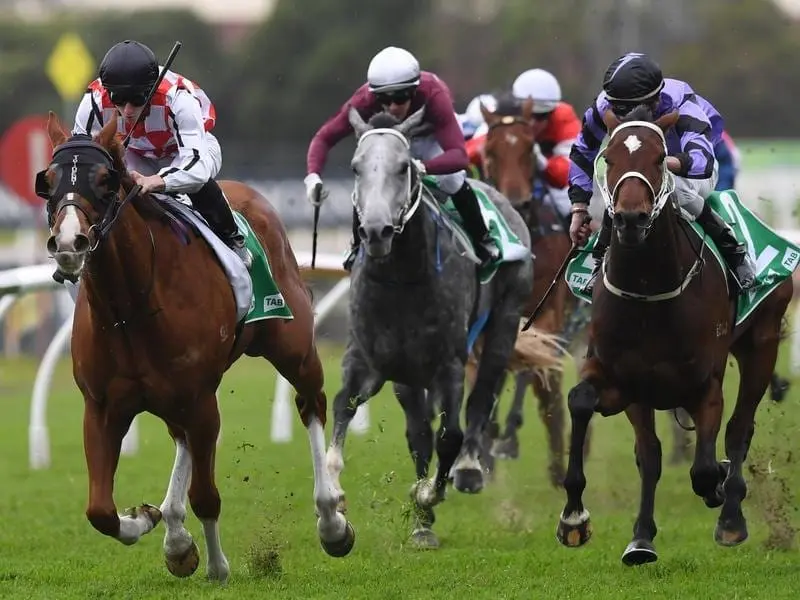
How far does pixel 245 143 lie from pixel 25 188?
18712 millimetres

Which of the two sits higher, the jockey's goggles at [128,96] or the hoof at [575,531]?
the jockey's goggles at [128,96]

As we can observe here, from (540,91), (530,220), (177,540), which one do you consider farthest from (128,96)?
(540,91)

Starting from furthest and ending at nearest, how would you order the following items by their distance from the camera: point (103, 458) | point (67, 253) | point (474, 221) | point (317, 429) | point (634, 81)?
1. point (474, 221)
2. point (317, 429)
3. point (634, 81)
4. point (103, 458)
5. point (67, 253)

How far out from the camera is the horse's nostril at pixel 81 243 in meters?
5.36

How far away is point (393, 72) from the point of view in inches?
307

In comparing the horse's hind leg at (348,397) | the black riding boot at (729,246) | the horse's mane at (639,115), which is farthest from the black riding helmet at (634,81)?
the horse's hind leg at (348,397)

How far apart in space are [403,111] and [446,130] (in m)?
0.24

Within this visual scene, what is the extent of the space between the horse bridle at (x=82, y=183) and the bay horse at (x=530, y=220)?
174 inches

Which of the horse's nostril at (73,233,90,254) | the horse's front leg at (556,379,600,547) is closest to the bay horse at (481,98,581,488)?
the horse's front leg at (556,379,600,547)

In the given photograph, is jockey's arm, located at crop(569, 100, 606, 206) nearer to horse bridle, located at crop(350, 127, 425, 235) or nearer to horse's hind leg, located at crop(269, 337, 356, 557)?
horse bridle, located at crop(350, 127, 425, 235)

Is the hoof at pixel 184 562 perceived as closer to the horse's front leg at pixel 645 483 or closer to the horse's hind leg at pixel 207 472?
the horse's hind leg at pixel 207 472

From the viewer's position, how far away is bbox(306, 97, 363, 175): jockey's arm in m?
8.02

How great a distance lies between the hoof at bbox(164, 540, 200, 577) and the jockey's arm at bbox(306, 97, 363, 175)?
7.64 feet

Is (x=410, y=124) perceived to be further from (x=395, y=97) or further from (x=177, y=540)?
(x=177, y=540)
